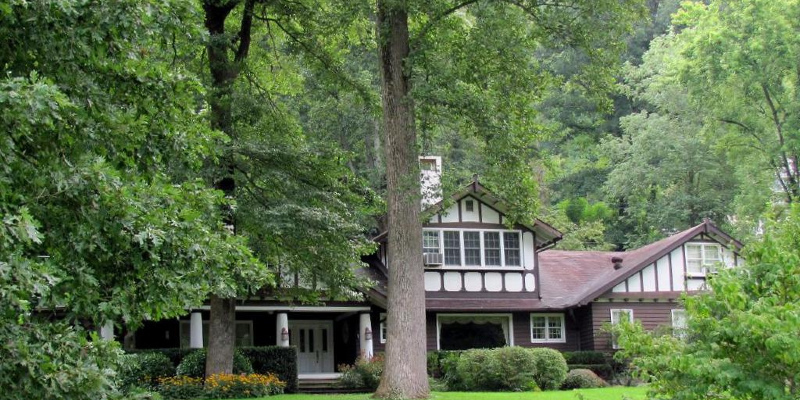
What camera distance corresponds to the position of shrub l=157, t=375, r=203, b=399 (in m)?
20.7

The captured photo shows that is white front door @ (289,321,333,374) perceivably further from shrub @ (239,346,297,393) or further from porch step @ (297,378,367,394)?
shrub @ (239,346,297,393)

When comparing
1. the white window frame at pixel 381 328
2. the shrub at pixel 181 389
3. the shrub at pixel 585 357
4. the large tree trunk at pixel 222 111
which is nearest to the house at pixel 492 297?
the white window frame at pixel 381 328

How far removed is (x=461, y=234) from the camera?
30547 millimetres

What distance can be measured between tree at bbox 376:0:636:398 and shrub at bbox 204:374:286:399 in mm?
4126

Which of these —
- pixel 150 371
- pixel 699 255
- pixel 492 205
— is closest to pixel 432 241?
pixel 492 205

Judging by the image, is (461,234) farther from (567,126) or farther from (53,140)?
(567,126)

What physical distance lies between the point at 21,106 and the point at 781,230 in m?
6.80

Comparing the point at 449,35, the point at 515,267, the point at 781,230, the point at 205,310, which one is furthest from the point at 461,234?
the point at 781,230

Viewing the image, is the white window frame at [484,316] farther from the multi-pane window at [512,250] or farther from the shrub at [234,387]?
the shrub at [234,387]

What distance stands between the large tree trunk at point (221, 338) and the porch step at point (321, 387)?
4797 millimetres

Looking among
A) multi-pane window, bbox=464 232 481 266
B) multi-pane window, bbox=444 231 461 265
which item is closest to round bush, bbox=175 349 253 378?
multi-pane window, bbox=444 231 461 265

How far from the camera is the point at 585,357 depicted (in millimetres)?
29000

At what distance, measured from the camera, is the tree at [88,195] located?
680 cm

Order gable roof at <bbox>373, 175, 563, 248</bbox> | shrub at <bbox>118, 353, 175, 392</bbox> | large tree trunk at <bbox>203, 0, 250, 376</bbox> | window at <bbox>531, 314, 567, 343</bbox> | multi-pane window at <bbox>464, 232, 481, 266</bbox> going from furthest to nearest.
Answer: window at <bbox>531, 314, 567, 343</bbox> → multi-pane window at <bbox>464, 232, 481, 266</bbox> → gable roof at <bbox>373, 175, 563, 248</bbox> → shrub at <bbox>118, 353, 175, 392</bbox> → large tree trunk at <bbox>203, 0, 250, 376</bbox>
